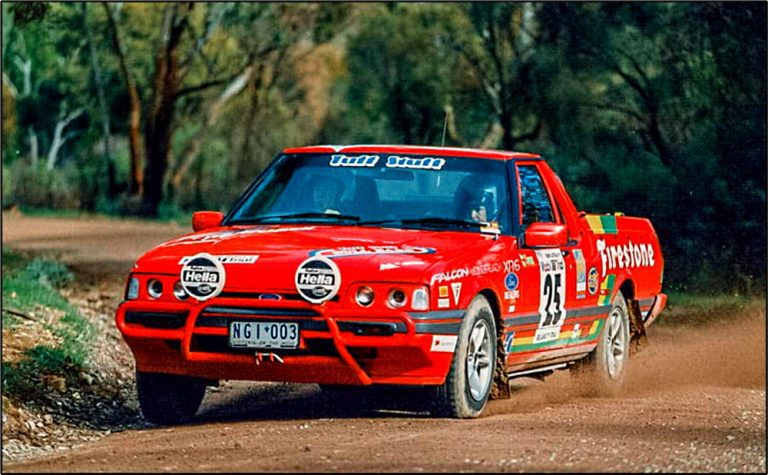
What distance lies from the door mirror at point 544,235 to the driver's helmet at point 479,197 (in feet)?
0.82

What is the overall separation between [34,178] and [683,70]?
2350 cm

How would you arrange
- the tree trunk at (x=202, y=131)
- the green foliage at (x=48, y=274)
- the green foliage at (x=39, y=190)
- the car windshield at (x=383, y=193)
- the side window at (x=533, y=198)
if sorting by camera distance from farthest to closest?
the tree trunk at (x=202, y=131)
the green foliage at (x=39, y=190)
the green foliage at (x=48, y=274)
the side window at (x=533, y=198)
the car windshield at (x=383, y=193)

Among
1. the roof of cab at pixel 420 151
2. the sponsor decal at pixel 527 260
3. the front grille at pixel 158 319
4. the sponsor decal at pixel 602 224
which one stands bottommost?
the front grille at pixel 158 319

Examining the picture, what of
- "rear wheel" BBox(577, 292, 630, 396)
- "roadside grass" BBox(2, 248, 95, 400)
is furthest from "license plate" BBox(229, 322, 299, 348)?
"rear wheel" BBox(577, 292, 630, 396)

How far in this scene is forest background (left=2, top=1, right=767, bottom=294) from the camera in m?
22.8

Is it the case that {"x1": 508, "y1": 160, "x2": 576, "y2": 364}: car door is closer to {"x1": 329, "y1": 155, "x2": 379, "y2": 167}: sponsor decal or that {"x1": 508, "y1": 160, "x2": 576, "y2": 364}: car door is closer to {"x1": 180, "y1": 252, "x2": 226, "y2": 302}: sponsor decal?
{"x1": 329, "y1": 155, "x2": 379, "y2": 167}: sponsor decal

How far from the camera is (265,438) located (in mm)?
8633

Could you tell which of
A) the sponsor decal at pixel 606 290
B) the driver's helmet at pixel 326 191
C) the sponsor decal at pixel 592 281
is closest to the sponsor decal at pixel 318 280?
the driver's helmet at pixel 326 191

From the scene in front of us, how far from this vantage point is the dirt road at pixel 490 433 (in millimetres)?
7598

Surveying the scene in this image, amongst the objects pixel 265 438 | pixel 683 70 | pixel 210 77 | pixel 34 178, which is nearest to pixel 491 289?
pixel 265 438

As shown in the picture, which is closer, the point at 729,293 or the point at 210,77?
the point at 729,293

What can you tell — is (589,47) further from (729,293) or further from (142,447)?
(142,447)

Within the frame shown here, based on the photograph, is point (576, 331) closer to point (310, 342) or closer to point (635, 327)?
point (635, 327)

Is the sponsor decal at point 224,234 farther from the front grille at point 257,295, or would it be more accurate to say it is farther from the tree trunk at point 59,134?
the tree trunk at point 59,134
